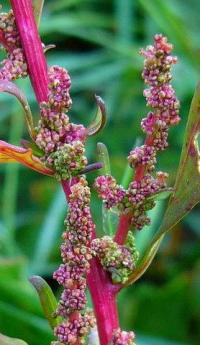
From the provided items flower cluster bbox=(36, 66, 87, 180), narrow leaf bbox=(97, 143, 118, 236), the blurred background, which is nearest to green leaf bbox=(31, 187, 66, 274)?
the blurred background

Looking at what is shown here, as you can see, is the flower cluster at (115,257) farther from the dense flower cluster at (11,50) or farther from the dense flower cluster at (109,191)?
the dense flower cluster at (11,50)

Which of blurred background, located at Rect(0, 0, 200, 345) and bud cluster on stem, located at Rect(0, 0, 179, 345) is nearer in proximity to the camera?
bud cluster on stem, located at Rect(0, 0, 179, 345)

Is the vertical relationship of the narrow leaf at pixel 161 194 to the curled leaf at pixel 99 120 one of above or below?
below

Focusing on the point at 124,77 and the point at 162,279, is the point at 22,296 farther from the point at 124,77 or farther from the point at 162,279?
the point at 124,77

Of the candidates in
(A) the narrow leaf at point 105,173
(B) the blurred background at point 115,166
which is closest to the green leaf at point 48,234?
(B) the blurred background at point 115,166

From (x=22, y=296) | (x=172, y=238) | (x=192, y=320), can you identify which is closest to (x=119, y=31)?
(x=172, y=238)

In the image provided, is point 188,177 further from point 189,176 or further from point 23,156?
point 23,156

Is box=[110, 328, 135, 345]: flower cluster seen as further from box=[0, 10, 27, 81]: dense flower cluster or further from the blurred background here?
the blurred background
